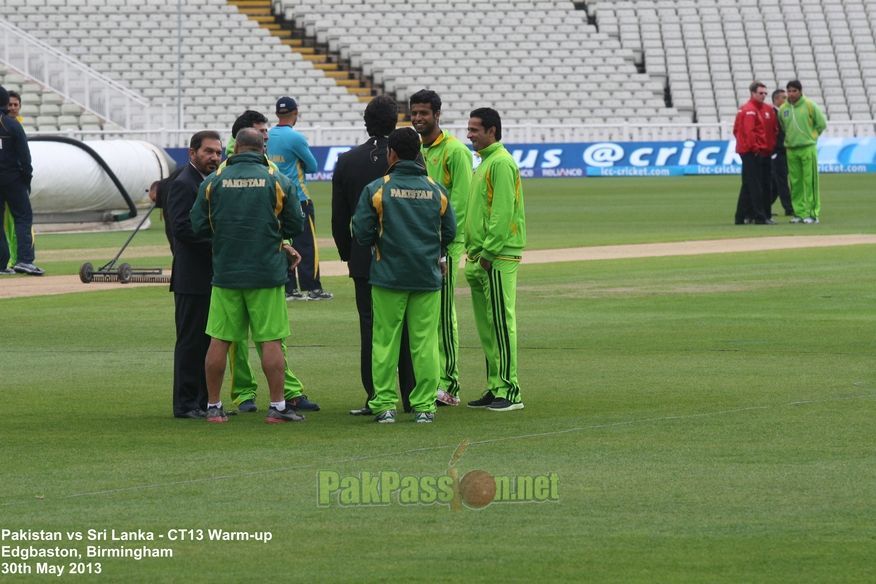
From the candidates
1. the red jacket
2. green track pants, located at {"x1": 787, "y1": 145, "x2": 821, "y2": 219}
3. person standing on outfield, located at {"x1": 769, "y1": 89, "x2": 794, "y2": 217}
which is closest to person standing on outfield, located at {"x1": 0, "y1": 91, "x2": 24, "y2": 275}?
the red jacket

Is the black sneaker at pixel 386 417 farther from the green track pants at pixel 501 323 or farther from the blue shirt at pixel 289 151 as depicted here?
the blue shirt at pixel 289 151

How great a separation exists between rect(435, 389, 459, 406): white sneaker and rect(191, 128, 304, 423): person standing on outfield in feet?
3.72

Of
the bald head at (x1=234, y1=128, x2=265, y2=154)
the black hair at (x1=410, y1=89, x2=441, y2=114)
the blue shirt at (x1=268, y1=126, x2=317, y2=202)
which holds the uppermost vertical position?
the black hair at (x1=410, y1=89, x2=441, y2=114)

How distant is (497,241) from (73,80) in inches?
1492

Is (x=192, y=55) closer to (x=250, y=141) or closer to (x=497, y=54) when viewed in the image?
(x=497, y=54)

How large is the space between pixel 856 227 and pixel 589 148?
785 inches

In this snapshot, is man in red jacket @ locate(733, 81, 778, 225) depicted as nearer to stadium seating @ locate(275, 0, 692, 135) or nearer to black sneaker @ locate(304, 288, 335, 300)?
black sneaker @ locate(304, 288, 335, 300)

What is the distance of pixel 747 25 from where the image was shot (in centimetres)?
5612

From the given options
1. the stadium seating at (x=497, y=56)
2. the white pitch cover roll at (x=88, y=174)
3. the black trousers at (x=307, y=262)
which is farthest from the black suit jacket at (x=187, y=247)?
the stadium seating at (x=497, y=56)

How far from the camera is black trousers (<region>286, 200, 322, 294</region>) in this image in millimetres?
17312

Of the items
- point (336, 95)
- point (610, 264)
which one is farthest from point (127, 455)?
point (336, 95)

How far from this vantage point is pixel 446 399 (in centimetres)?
1124

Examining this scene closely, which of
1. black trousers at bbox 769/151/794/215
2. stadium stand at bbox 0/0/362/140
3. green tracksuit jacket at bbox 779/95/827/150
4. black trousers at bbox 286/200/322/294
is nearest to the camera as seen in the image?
black trousers at bbox 286/200/322/294

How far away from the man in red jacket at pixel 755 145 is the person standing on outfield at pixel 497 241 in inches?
669
